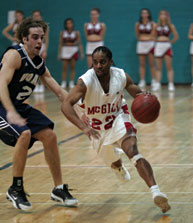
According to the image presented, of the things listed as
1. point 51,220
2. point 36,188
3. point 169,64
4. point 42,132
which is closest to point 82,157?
point 36,188

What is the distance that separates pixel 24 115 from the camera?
443 centimetres

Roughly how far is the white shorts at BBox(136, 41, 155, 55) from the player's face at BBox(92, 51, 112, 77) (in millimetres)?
10183

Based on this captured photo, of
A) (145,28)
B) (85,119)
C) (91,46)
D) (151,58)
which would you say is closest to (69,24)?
(91,46)

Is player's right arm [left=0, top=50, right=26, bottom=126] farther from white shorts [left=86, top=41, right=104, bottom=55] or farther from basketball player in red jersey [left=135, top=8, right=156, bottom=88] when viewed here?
white shorts [left=86, top=41, right=104, bottom=55]

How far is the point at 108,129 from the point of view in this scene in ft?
15.2

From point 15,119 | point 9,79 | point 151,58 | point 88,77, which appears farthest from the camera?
point 151,58

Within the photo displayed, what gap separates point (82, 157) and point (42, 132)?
2.00m

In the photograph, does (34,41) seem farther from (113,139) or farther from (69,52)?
(69,52)

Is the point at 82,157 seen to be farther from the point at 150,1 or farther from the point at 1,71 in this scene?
the point at 150,1

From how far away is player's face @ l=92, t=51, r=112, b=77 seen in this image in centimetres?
438

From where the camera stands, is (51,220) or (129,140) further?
(129,140)

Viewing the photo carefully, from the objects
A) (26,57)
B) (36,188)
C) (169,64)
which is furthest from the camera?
(169,64)

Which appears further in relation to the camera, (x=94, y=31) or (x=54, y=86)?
(x=94, y=31)

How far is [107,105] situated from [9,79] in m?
0.90
